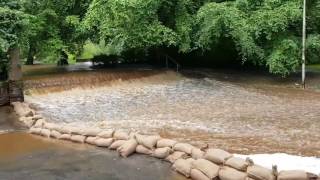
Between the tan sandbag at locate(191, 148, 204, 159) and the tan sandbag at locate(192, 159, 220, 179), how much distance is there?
0.22 meters

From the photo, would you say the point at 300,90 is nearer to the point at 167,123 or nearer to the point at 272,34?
the point at 272,34

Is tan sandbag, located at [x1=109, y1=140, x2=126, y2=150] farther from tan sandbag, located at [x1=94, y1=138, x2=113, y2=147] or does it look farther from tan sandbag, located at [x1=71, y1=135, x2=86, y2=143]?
tan sandbag, located at [x1=71, y1=135, x2=86, y2=143]

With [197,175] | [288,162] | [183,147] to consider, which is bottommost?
[197,175]

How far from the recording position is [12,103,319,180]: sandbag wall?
6.99m

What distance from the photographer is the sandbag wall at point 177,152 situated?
22.9 ft

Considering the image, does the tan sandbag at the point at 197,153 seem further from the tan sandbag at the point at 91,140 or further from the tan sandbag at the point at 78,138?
the tan sandbag at the point at 78,138

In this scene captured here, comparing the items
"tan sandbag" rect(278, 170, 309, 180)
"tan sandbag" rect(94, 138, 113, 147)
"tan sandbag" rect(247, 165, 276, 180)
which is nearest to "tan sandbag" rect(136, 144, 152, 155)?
"tan sandbag" rect(94, 138, 113, 147)

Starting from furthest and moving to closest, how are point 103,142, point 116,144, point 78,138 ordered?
point 78,138, point 103,142, point 116,144

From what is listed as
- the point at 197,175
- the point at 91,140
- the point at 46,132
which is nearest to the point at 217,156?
the point at 197,175

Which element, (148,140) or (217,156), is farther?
(148,140)

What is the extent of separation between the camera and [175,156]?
8328 mm

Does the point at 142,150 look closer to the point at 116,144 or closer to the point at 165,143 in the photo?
the point at 165,143

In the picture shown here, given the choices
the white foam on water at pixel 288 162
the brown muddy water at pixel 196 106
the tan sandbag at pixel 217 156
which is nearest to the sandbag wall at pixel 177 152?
the tan sandbag at pixel 217 156

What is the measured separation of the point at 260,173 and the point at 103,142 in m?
3.55
